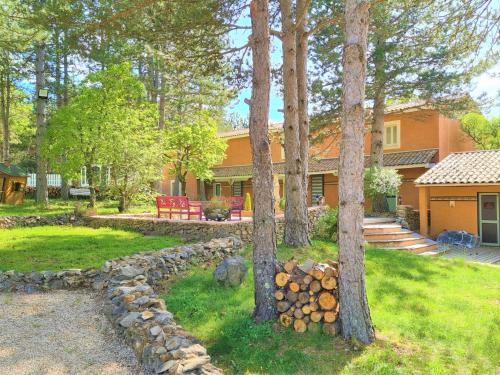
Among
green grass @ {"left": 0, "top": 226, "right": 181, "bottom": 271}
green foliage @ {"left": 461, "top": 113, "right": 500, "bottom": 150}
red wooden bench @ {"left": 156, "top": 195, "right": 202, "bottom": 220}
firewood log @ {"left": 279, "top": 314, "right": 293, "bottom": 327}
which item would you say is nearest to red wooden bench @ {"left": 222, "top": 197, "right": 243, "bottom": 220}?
red wooden bench @ {"left": 156, "top": 195, "right": 202, "bottom": 220}

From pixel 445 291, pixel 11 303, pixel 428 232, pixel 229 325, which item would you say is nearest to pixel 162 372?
pixel 229 325

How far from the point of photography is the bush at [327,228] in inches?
456

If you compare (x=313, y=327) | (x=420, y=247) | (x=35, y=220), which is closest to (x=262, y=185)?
(x=313, y=327)

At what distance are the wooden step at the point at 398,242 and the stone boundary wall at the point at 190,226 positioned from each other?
2067 millimetres

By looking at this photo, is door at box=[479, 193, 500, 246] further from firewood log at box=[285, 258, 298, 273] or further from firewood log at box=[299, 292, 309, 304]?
firewood log at box=[299, 292, 309, 304]

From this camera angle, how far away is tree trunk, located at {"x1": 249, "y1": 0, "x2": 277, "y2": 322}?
5.21 meters

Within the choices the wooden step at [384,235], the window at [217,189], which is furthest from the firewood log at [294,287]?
the window at [217,189]

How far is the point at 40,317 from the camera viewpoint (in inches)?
229

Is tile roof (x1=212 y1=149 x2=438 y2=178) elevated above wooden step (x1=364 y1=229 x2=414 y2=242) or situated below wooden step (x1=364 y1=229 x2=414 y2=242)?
above

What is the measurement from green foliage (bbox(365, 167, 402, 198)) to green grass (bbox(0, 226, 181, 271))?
8771mm

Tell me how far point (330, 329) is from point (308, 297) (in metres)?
0.46

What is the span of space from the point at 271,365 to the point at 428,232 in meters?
14.4

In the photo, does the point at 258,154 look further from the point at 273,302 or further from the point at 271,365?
the point at 271,365

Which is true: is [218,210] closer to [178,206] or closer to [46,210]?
[178,206]
